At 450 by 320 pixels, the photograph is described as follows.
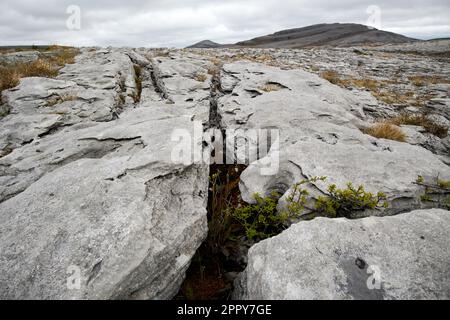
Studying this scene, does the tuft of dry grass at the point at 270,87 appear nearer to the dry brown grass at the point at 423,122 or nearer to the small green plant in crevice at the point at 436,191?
the dry brown grass at the point at 423,122

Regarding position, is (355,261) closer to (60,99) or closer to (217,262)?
(217,262)

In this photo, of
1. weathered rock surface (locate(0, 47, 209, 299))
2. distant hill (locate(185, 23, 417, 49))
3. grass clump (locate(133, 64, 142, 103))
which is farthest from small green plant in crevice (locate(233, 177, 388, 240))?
distant hill (locate(185, 23, 417, 49))

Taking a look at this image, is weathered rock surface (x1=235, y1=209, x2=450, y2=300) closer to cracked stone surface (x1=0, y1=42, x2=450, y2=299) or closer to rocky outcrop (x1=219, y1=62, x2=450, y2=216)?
cracked stone surface (x1=0, y1=42, x2=450, y2=299)

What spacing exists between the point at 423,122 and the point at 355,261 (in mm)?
9711

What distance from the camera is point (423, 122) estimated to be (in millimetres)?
9906

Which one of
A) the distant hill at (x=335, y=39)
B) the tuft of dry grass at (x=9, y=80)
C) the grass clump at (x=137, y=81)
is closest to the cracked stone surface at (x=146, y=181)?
the tuft of dry grass at (x=9, y=80)

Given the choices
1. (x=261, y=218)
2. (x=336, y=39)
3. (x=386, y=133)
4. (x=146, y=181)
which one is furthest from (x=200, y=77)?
(x=336, y=39)

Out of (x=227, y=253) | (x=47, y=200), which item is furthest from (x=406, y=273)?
(x=47, y=200)

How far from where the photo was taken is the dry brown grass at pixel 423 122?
930 centimetres

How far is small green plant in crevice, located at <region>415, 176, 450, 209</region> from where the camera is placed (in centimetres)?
438

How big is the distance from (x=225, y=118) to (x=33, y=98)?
305 inches

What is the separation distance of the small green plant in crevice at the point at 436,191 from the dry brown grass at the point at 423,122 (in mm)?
6169

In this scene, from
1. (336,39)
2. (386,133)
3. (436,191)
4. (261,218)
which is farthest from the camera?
(336,39)
